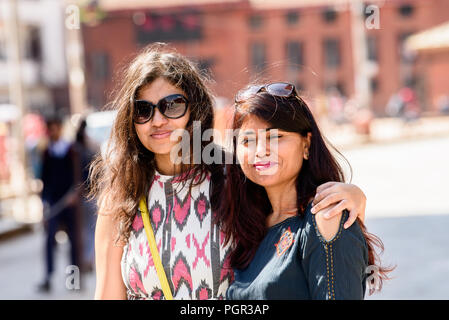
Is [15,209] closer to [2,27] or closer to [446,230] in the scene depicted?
[446,230]

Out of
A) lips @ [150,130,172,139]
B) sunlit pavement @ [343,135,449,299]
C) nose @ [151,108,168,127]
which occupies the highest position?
nose @ [151,108,168,127]

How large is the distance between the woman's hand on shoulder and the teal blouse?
2 cm

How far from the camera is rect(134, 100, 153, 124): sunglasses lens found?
6.81ft

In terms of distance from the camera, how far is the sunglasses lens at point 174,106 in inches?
81.0

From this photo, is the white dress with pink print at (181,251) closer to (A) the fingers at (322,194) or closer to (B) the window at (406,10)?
(A) the fingers at (322,194)

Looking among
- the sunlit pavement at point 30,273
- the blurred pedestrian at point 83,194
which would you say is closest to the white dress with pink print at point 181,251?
the sunlit pavement at point 30,273

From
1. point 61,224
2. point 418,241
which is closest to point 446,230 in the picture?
point 418,241

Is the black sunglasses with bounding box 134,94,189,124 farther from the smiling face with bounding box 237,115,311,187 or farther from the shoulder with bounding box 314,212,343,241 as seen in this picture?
the shoulder with bounding box 314,212,343,241

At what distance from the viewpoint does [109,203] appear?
2.12 meters

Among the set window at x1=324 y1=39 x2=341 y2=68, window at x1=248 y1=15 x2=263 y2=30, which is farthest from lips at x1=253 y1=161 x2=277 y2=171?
window at x1=324 y1=39 x2=341 y2=68

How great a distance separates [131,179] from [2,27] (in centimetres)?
3045

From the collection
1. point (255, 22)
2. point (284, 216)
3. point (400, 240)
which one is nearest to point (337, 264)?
point (284, 216)

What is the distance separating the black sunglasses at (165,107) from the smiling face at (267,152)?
1.02ft
